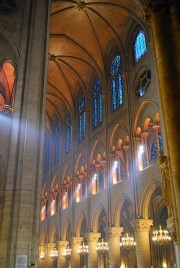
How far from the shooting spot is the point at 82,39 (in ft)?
71.7

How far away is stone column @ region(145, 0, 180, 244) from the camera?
8.30m

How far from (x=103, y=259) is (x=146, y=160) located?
40.9ft

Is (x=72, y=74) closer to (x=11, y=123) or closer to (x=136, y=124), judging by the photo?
(x=136, y=124)

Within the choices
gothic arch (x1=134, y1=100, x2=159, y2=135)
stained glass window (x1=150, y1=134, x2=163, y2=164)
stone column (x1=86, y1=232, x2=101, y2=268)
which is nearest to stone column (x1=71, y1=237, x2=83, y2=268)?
stone column (x1=86, y1=232, x2=101, y2=268)

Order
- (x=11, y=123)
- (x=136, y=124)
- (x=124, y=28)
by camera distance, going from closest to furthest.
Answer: (x=11, y=123), (x=136, y=124), (x=124, y=28)

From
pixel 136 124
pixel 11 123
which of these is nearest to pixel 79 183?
pixel 136 124

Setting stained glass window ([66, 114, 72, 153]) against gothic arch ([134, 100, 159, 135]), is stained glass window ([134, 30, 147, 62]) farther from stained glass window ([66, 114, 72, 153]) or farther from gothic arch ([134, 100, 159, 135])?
stained glass window ([66, 114, 72, 153])

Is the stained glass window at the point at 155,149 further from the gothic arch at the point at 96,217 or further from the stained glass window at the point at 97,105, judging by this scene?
the stained glass window at the point at 97,105

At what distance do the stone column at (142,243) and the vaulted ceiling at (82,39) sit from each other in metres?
10.7

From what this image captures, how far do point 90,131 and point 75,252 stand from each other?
8.65m

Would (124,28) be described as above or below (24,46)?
above

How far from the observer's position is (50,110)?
30078 mm

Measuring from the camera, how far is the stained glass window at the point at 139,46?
59.9 ft

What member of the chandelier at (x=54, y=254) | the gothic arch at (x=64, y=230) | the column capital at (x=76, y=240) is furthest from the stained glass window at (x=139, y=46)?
the chandelier at (x=54, y=254)
